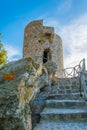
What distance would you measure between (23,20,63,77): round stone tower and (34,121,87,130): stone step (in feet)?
40.0

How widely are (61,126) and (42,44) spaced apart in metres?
13.2

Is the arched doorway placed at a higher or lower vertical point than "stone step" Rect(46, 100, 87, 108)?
higher

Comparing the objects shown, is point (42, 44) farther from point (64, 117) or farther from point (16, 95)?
point (16, 95)

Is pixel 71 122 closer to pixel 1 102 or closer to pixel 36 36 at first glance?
pixel 1 102

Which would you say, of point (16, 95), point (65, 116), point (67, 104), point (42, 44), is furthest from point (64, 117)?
point (42, 44)

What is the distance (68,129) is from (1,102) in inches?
53.6

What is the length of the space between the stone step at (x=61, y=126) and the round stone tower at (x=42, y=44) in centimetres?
1219

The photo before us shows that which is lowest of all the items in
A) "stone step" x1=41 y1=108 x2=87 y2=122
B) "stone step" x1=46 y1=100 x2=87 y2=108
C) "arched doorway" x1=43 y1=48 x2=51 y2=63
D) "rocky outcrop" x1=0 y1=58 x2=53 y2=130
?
"stone step" x1=41 y1=108 x2=87 y2=122

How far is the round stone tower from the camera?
15.9 metres

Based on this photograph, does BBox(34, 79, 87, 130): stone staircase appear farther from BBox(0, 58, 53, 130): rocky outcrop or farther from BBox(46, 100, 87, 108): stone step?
BBox(0, 58, 53, 130): rocky outcrop

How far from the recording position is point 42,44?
1611cm

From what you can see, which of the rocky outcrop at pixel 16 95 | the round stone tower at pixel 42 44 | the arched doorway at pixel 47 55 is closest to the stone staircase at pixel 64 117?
the rocky outcrop at pixel 16 95

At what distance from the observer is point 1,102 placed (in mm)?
2484

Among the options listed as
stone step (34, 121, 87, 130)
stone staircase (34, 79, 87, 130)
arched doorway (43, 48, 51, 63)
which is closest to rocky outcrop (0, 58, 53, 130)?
stone step (34, 121, 87, 130)
